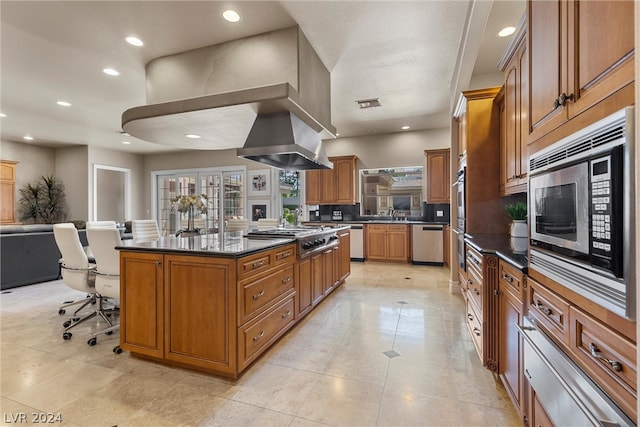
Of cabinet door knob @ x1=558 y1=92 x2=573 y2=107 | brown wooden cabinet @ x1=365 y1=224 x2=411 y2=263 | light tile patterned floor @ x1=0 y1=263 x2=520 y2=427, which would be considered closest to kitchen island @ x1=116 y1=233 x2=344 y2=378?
light tile patterned floor @ x1=0 y1=263 x2=520 y2=427

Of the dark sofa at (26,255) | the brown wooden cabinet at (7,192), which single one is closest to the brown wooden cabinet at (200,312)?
the dark sofa at (26,255)

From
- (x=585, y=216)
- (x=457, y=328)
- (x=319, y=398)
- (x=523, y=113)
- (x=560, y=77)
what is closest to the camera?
(x=585, y=216)

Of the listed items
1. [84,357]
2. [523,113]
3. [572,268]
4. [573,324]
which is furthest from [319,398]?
[523,113]

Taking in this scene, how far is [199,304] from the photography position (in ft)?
6.61

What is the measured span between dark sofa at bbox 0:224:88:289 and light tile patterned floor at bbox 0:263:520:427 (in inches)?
70.5

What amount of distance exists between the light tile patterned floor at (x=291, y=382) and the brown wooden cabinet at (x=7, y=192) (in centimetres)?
548

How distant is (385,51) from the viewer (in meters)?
3.16

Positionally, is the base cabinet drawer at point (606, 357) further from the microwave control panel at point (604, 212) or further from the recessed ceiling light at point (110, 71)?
the recessed ceiling light at point (110, 71)

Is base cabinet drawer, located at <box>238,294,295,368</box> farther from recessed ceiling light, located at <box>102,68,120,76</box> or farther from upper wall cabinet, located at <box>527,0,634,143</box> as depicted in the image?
recessed ceiling light, located at <box>102,68,120,76</box>

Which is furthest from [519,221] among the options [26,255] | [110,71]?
[26,255]

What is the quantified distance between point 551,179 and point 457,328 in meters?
2.20

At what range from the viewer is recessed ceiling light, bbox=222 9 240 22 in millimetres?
2445

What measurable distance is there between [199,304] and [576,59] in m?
2.32

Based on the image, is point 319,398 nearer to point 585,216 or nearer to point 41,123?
point 585,216
